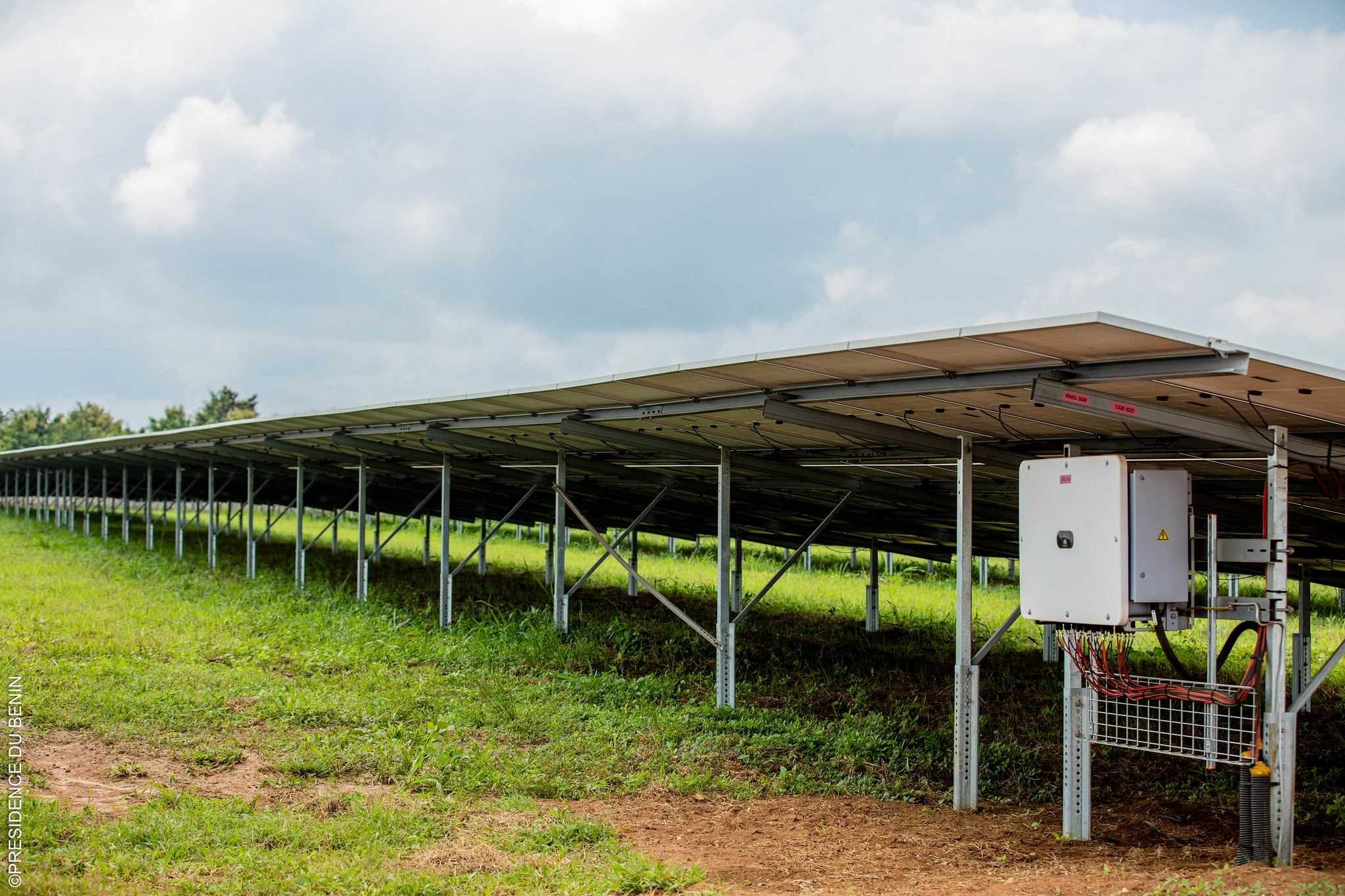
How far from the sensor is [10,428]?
63.8 m

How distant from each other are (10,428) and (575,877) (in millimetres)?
→ 73402

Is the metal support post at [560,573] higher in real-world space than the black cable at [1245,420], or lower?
lower

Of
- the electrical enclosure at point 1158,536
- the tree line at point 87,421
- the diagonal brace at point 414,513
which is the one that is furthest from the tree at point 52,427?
the electrical enclosure at point 1158,536

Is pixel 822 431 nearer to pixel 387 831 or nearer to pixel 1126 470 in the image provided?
pixel 1126 470

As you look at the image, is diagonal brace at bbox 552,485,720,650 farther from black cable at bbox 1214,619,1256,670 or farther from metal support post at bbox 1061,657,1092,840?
black cable at bbox 1214,619,1256,670

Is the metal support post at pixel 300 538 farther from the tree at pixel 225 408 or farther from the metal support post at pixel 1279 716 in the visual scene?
the tree at pixel 225 408

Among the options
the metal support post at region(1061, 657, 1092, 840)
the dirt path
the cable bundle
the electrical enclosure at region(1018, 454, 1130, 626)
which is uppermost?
the electrical enclosure at region(1018, 454, 1130, 626)

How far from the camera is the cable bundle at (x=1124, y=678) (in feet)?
15.3

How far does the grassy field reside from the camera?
16.2 feet

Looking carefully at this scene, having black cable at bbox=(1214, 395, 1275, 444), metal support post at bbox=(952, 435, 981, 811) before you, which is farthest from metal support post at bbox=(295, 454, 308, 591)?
black cable at bbox=(1214, 395, 1275, 444)

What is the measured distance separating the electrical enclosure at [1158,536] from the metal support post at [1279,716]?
385 mm

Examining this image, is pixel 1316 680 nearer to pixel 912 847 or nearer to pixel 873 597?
pixel 912 847

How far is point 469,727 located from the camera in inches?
301

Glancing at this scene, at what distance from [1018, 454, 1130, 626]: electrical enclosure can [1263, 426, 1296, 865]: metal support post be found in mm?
462
